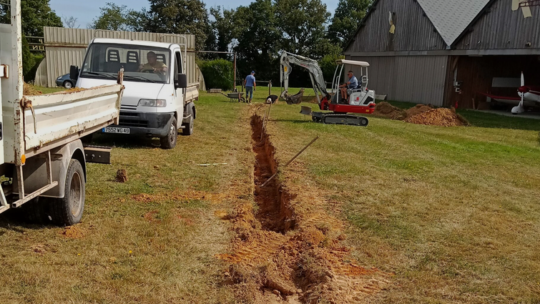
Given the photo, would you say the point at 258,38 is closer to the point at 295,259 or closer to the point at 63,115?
the point at 63,115

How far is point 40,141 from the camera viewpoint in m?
4.85

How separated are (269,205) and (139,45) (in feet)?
17.5

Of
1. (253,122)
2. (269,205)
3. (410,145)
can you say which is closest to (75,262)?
(269,205)

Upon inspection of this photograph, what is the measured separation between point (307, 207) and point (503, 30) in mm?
20283

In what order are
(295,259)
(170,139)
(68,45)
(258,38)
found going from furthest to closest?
(258,38) < (68,45) < (170,139) < (295,259)

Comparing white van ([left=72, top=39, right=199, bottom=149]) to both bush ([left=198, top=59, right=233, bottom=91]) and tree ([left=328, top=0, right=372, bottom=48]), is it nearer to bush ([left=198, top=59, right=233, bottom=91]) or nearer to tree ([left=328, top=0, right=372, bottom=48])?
bush ([left=198, top=59, right=233, bottom=91])

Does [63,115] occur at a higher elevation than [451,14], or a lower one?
lower

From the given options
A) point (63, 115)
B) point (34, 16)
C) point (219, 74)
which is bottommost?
point (63, 115)

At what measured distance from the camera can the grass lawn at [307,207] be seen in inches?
180

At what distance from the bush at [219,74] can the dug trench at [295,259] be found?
101 ft

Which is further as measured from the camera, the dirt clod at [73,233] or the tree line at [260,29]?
the tree line at [260,29]

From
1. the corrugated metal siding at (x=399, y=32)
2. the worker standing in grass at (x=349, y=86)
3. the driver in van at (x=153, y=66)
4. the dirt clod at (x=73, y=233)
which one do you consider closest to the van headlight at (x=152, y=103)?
the driver in van at (x=153, y=66)

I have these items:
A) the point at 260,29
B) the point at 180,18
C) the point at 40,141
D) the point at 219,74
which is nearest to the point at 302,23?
the point at 260,29

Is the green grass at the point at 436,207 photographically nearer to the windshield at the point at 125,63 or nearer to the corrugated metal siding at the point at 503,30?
the windshield at the point at 125,63
